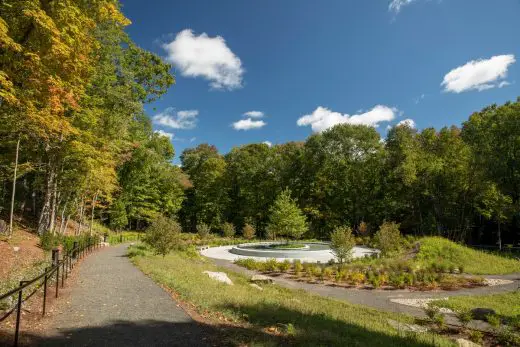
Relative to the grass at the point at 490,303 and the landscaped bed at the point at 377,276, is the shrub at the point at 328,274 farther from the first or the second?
the grass at the point at 490,303

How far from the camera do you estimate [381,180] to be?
46438 millimetres

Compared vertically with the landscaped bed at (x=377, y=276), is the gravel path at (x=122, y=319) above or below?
above

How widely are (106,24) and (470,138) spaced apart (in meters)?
40.6

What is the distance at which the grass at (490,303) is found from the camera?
37.1 feet

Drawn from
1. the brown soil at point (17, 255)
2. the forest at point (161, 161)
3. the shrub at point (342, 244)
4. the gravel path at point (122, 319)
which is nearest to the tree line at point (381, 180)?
the forest at point (161, 161)

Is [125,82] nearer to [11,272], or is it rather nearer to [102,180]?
[102,180]

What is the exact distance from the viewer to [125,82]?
1841 centimetres

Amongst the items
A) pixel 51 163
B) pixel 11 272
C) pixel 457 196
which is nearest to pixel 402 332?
pixel 11 272

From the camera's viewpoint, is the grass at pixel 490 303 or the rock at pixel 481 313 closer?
the rock at pixel 481 313

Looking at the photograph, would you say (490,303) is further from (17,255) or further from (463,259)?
(17,255)

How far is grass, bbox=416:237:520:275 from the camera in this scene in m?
20.4

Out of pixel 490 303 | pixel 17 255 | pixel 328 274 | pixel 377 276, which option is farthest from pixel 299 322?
pixel 17 255

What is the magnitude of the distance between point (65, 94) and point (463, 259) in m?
24.5

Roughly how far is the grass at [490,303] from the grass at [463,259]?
675cm
